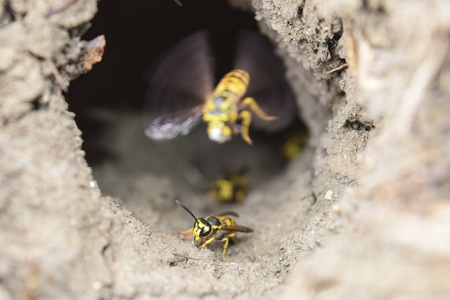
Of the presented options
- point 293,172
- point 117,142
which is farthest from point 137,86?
point 293,172

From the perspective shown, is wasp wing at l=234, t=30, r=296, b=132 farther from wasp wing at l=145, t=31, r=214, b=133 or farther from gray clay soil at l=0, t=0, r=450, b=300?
gray clay soil at l=0, t=0, r=450, b=300

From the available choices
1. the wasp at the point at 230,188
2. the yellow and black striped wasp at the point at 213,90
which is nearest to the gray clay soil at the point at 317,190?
the yellow and black striped wasp at the point at 213,90

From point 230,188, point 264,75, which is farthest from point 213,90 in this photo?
point 230,188

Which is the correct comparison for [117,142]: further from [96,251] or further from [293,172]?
[96,251]

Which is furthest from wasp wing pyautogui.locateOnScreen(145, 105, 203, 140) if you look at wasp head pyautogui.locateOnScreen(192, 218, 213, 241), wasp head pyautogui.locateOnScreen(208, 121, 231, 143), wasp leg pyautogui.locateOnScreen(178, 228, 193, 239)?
wasp head pyautogui.locateOnScreen(192, 218, 213, 241)

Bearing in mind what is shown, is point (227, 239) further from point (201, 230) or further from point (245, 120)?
point (245, 120)

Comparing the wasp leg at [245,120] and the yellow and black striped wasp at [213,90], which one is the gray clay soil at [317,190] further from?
the wasp leg at [245,120]
